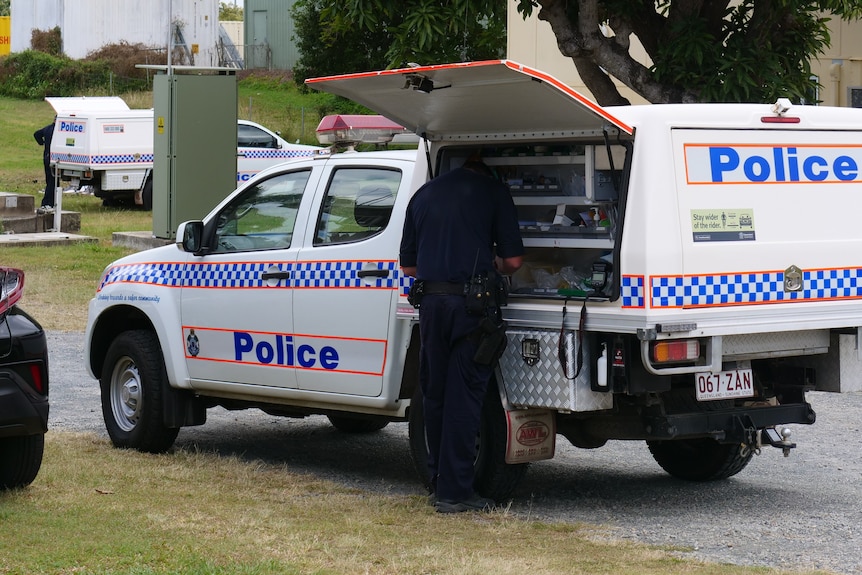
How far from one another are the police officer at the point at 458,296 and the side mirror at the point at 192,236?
2070 millimetres

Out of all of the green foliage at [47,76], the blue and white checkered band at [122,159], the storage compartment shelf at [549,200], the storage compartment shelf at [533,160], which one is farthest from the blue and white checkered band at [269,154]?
the green foliage at [47,76]

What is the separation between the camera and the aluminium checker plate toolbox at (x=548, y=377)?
6.53 metres

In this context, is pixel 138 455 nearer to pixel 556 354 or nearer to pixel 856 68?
pixel 556 354

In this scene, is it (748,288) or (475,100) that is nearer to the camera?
(748,288)

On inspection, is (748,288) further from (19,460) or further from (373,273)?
(19,460)

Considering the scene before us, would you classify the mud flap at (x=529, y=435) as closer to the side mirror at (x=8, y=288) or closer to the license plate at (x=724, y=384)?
the license plate at (x=724, y=384)

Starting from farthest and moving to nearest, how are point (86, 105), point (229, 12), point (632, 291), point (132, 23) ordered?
point (229, 12) < point (132, 23) < point (86, 105) < point (632, 291)

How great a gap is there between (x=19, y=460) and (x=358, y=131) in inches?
114

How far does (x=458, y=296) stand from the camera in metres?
6.76

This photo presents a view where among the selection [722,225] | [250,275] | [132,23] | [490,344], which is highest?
[132,23]

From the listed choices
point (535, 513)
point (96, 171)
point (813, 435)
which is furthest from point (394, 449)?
point (96, 171)

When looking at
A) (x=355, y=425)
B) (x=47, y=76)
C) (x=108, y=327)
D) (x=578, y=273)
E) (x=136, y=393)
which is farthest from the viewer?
(x=47, y=76)

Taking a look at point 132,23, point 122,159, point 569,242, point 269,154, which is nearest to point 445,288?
point 569,242

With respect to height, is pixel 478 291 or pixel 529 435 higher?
pixel 478 291
